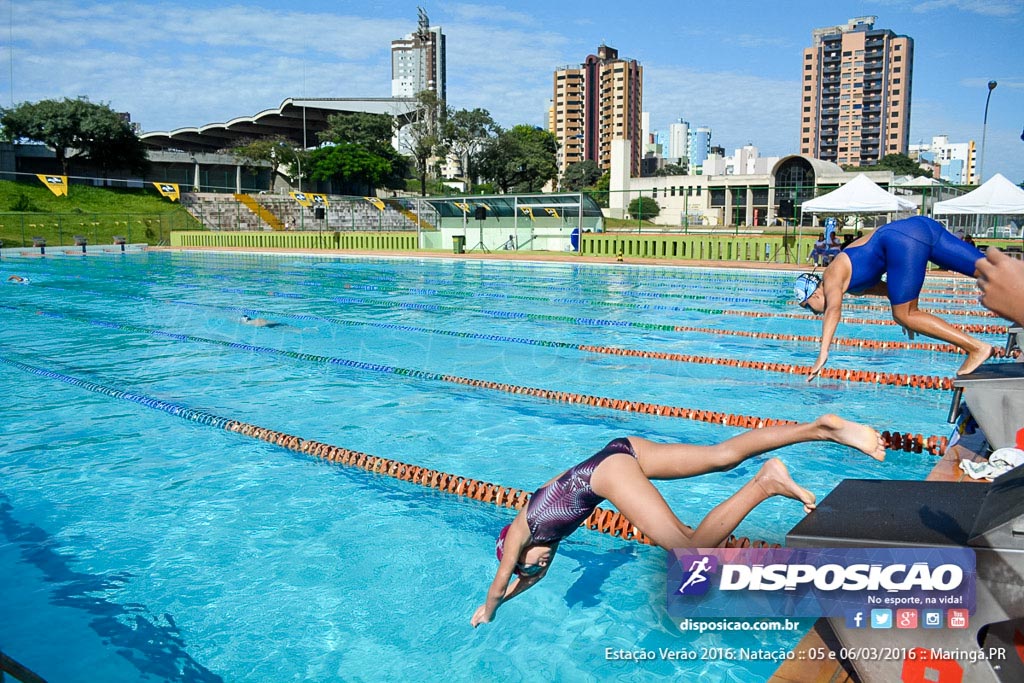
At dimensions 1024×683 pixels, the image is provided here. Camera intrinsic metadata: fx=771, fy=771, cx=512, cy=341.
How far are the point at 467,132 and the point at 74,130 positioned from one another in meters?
30.3

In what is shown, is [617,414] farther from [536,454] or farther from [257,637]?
[257,637]

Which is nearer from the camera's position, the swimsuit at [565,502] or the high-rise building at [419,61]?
the swimsuit at [565,502]

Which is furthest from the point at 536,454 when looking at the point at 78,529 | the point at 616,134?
the point at 616,134

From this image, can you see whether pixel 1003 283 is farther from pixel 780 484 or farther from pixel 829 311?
pixel 829 311

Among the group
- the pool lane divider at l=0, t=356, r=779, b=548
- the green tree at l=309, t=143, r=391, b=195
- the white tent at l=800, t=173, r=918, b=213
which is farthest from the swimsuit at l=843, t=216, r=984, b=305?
the green tree at l=309, t=143, r=391, b=195

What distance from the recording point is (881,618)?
187 cm

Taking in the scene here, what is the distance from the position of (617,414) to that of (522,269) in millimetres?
14962

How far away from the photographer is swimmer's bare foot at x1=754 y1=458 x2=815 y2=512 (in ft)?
7.44

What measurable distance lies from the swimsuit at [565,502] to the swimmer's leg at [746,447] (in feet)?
0.29

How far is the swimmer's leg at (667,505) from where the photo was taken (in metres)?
2.33

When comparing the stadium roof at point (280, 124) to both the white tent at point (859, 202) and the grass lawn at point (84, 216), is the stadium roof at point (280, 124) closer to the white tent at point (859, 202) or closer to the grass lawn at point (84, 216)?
the grass lawn at point (84, 216)

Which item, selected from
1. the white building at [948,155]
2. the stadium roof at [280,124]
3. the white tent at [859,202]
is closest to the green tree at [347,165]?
the stadium roof at [280,124]

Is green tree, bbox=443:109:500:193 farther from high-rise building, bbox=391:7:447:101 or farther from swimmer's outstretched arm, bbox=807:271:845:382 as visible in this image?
high-rise building, bbox=391:7:447:101

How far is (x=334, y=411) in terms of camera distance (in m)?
6.85
